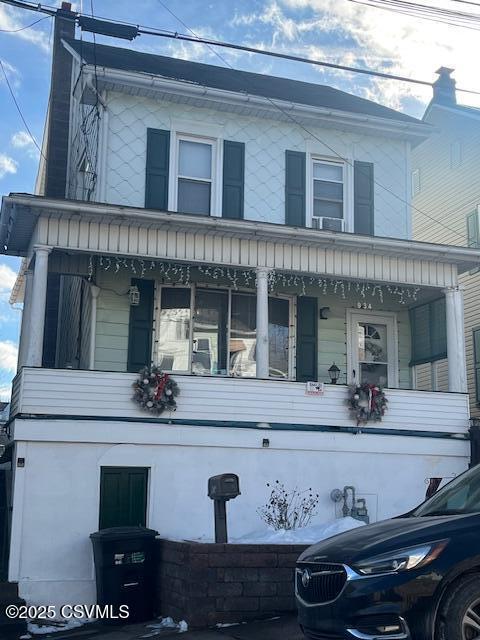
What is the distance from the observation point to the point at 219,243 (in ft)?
43.5

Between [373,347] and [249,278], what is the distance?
307 centimetres

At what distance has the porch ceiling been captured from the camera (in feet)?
40.6

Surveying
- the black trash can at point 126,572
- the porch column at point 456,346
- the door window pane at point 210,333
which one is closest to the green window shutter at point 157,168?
the door window pane at point 210,333

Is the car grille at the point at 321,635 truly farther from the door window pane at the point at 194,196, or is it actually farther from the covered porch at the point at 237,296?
the door window pane at the point at 194,196

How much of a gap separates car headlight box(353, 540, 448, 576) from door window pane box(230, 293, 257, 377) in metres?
9.12

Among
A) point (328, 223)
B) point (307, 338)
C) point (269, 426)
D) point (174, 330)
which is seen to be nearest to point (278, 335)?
point (307, 338)

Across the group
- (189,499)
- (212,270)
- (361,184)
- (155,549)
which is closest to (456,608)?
(155,549)

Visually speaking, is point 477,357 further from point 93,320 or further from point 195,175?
point 93,320

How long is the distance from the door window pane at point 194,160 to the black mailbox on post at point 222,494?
7.17m

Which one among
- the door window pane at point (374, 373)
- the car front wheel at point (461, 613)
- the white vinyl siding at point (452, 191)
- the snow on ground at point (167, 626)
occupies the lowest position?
the snow on ground at point (167, 626)

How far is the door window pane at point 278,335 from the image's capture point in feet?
50.0

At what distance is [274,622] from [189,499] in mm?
3556

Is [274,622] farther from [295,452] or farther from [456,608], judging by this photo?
[295,452]

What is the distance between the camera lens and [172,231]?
1303cm
